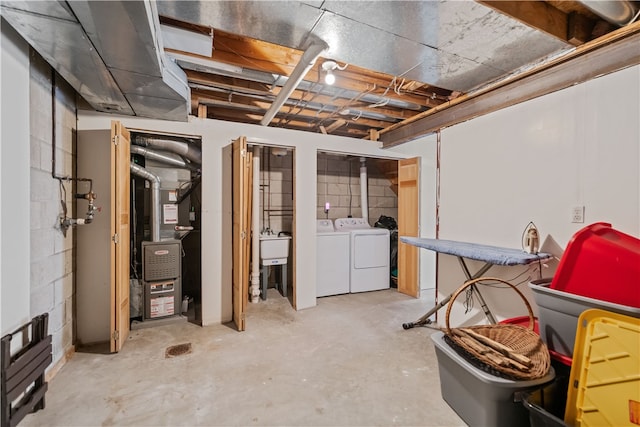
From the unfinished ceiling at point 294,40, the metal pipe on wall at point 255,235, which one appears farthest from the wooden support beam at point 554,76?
the metal pipe on wall at point 255,235

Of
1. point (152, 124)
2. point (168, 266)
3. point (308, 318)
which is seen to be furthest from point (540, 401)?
point (152, 124)

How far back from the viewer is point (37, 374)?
1682 mm

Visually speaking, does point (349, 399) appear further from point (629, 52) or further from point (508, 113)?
point (629, 52)

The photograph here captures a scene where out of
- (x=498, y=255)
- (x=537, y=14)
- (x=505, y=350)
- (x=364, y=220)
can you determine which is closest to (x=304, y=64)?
(x=537, y=14)

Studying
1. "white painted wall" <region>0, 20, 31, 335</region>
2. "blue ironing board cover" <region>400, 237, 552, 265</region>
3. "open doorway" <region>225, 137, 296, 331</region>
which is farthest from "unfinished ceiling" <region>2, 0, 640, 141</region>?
"blue ironing board cover" <region>400, 237, 552, 265</region>

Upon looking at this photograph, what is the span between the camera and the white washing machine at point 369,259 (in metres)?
4.11

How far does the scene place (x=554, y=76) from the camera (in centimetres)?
194

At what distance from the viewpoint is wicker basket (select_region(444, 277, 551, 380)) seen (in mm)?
1214

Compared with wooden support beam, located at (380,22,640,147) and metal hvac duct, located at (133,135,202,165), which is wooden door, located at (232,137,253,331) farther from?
wooden support beam, located at (380,22,640,147)

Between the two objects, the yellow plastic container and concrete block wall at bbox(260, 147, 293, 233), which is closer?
the yellow plastic container

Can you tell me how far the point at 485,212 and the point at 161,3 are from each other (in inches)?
108

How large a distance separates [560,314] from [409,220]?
8.87 feet

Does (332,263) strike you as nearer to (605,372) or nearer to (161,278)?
(161,278)

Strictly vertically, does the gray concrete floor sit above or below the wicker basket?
below
